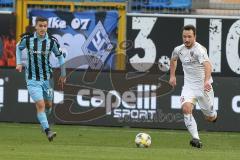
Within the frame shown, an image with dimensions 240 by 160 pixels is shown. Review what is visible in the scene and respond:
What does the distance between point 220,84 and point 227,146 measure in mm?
3368

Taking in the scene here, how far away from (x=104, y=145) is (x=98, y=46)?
747 cm

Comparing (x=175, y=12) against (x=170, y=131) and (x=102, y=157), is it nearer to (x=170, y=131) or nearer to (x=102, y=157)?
(x=170, y=131)

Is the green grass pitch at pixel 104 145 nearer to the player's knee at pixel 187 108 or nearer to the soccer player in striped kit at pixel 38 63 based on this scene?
the player's knee at pixel 187 108

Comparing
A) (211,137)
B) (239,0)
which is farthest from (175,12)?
(211,137)

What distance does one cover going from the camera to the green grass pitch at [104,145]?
11.9 m

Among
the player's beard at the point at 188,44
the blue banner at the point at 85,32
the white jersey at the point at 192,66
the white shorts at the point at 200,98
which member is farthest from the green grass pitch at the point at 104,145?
the blue banner at the point at 85,32

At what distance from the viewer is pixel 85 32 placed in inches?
862

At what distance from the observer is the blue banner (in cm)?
2166

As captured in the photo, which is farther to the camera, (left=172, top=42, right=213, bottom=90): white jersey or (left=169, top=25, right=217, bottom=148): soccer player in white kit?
(left=172, top=42, right=213, bottom=90): white jersey

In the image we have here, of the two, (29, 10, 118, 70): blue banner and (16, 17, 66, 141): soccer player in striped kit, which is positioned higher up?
(29, 10, 118, 70): blue banner

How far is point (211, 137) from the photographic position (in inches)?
667

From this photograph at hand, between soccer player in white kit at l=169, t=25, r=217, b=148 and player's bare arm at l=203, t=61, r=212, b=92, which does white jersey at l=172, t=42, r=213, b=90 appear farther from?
player's bare arm at l=203, t=61, r=212, b=92

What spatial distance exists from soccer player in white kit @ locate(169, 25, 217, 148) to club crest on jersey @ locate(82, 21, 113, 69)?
6.85m

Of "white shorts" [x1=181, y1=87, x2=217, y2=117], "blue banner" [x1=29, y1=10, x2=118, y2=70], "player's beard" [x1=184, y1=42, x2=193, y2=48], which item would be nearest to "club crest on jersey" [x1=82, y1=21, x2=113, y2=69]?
"blue banner" [x1=29, y1=10, x2=118, y2=70]
